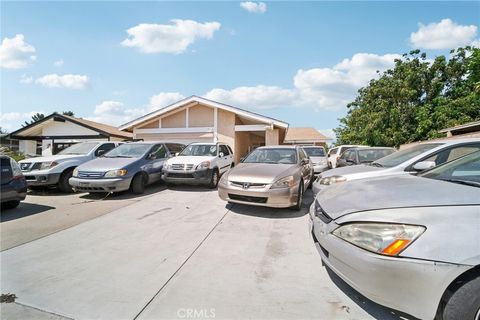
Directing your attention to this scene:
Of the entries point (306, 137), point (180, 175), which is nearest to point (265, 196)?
point (180, 175)

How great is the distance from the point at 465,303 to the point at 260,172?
4.05 metres

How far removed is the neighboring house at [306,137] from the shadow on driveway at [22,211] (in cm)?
2302

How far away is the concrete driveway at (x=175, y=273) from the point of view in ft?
7.78

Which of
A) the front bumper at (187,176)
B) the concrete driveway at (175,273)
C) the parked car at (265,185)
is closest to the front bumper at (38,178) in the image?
the concrete driveway at (175,273)

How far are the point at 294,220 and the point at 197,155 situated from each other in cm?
488

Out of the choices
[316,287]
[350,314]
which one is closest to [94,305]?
[316,287]

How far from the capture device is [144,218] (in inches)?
204

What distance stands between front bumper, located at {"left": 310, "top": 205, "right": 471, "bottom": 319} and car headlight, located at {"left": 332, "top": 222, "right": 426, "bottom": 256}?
0.17 ft

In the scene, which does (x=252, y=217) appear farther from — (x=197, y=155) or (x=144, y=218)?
(x=197, y=155)

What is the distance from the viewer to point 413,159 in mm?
4812

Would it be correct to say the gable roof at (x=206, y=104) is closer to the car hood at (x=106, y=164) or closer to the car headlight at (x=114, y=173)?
the car hood at (x=106, y=164)

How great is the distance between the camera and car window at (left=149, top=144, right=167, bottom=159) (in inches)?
336

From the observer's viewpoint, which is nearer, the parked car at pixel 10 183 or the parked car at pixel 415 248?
the parked car at pixel 415 248

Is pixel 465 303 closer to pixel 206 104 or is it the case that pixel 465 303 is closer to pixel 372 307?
pixel 372 307
